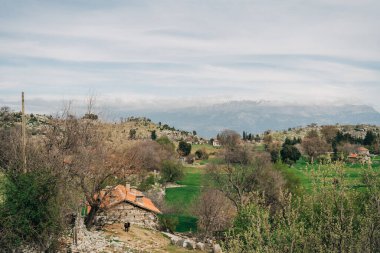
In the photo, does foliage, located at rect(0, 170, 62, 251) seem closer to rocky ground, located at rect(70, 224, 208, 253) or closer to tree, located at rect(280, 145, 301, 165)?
rocky ground, located at rect(70, 224, 208, 253)

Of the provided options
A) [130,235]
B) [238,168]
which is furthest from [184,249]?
[238,168]

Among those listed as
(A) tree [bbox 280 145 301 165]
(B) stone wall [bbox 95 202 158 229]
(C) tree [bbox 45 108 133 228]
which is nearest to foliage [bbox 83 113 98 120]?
(C) tree [bbox 45 108 133 228]

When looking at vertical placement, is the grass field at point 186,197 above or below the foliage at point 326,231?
below

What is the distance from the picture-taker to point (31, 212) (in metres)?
29.5

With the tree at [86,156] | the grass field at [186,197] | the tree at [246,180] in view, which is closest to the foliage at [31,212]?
the tree at [86,156]

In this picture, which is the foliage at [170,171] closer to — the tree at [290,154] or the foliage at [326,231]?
the tree at [290,154]

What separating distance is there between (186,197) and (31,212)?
71.4 meters

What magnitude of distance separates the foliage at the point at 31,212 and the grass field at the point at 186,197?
4085 centimetres

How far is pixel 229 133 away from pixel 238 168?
77.3 m

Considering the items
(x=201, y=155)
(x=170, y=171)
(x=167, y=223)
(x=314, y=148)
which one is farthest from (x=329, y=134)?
(x=167, y=223)

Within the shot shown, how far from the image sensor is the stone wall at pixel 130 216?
46188mm

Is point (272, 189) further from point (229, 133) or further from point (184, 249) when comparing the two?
point (229, 133)

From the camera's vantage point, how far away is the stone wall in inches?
1818

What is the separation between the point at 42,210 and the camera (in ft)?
97.6
